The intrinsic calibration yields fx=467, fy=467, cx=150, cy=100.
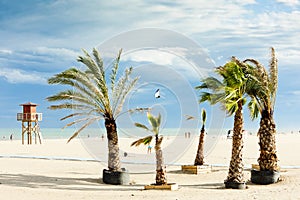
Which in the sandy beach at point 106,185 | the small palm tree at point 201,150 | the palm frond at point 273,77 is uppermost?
the palm frond at point 273,77

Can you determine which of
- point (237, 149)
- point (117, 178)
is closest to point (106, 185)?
point (117, 178)

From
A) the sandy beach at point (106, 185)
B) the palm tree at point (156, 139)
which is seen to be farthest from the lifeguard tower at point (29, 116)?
the palm tree at point (156, 139)

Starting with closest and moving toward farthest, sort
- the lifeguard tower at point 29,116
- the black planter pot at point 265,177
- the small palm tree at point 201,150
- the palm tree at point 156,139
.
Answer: the palm tree at point 156,139, the black planter pot at point 265,177, the small palm tree at point 201,150, the lifeguard tower at point 29,116

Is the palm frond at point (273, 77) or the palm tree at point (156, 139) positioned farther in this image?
the palm frond at point (273, 77)

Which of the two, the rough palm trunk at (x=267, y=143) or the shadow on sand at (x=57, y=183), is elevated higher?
the rough palm trunk at (x=267, y=143)

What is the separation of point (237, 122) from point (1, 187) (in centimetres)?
908

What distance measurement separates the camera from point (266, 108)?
19312 millimetres

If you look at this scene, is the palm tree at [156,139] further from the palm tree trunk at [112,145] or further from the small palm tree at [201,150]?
the small palm tree at [201,150]

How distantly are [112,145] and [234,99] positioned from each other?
5.48m

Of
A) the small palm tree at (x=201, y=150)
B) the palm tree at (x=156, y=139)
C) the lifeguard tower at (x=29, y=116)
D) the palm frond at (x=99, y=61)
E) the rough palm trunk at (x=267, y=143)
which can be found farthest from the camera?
the lifeguard tower at (x=29, y=116)

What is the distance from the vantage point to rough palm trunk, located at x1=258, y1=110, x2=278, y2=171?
754 inches

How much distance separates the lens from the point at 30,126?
181ft

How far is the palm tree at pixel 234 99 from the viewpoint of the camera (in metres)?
17.7

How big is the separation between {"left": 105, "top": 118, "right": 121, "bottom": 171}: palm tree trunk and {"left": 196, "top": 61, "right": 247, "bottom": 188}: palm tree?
4428 millimetres
